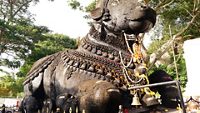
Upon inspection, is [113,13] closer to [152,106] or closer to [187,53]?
[152,106]

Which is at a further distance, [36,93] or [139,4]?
[36,93]

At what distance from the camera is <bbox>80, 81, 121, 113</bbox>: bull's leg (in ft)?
8.86

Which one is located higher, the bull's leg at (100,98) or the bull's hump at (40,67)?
the bull's hump at (40,67)

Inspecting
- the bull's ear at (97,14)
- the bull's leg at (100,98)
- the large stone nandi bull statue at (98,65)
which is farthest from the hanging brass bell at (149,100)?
the bull's ear at (97,14)

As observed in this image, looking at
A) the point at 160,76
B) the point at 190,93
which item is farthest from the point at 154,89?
the point at 190,93

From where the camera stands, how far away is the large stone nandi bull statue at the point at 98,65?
3.14 m

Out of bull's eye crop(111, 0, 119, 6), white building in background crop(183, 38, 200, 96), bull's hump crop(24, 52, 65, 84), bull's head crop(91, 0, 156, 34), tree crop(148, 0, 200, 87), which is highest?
tree crop(148, 0, 200, 87)

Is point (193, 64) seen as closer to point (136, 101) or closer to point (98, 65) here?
point (136, 101)

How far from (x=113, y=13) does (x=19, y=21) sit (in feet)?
46.2

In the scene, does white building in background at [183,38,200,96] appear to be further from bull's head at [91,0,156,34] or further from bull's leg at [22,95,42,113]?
bull's leg at [22,95,42,113]

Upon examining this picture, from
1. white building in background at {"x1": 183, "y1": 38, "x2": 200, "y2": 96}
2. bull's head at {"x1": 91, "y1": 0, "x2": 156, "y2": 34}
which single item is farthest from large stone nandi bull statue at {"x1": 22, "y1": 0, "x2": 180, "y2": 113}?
white building in background at {"x1": 183, "y1": 38, "x2": 200, "y2": 96}

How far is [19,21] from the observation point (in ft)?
54.9

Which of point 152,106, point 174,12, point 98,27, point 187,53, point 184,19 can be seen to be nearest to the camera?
point 187,53

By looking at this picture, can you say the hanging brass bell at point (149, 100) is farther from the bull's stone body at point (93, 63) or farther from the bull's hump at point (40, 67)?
the bull's hump at point (40, 67)
